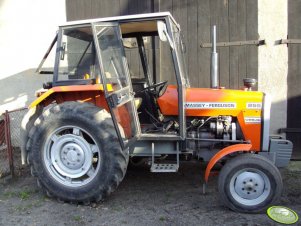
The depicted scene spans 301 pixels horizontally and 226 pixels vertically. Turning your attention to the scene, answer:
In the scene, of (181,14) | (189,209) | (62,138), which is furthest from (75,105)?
(181,14)

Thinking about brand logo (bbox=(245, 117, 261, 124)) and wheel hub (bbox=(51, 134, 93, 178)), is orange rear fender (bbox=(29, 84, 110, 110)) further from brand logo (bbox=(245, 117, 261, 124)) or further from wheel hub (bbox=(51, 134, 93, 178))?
brand logo (bbox=(245, 117, 261, 124))

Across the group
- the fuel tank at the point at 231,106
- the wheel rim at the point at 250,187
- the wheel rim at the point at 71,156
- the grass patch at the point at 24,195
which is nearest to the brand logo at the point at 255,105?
the fuel tank at the point at 231,106

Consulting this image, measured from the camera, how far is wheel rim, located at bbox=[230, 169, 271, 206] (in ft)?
13.0

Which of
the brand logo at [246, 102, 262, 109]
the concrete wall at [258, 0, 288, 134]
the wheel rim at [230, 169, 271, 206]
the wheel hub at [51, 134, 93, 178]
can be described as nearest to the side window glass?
the wheel hub at [51, 134, 93, 178]

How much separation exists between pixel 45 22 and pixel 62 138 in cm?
325

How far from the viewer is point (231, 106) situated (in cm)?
439

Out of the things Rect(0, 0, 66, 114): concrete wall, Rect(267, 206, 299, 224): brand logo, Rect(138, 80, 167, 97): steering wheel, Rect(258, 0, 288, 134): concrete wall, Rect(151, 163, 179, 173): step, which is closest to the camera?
Rect(267, 206, 299, 224): brand logo

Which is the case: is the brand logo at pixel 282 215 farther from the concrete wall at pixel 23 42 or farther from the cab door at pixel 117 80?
the concrete wall at pixel 23 42

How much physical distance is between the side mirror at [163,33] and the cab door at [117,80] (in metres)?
0.50

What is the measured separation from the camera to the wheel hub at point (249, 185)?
13.0 feet

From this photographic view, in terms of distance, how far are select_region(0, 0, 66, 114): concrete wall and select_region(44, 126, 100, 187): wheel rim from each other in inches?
114

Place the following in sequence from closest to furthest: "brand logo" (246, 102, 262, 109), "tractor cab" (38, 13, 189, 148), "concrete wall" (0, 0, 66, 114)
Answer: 1. "tractor cab" (38, 13, 189, 148)
2. "brand logo" (246, 102, 262, 109)
3. "concrete wall" (0, 0, 66, 114)

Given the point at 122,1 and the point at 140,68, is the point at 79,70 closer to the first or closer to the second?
the point at 140,68

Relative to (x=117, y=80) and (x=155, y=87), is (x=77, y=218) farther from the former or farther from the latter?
(x=155, y=87)
